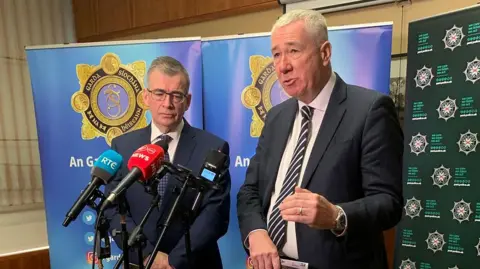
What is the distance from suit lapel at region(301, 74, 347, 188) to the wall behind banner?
881 mm

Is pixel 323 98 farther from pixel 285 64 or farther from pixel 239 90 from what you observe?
pixel 239 90

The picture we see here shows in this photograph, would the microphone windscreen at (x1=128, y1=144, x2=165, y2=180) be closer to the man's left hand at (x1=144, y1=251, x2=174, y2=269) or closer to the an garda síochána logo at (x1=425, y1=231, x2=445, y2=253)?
the man's left hand at (x1=144, y1=251, x2=174, y2=269)

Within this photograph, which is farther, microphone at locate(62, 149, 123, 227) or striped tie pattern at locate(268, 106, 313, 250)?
striped tie pattern at locate(268, 106, 313, 250)

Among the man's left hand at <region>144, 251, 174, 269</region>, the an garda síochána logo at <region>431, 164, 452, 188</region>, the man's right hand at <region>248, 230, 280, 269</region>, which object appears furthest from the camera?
the an garda síochána logo at <region>431, 164, 452, 188</region>

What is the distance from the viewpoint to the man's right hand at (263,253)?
146cm

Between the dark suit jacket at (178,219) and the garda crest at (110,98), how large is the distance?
1.15 ft

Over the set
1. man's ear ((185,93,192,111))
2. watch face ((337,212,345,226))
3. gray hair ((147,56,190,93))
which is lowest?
watch face ((337,212,345,226))

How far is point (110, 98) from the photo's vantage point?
2641 mm

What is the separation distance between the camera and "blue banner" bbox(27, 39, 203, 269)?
2600 mm

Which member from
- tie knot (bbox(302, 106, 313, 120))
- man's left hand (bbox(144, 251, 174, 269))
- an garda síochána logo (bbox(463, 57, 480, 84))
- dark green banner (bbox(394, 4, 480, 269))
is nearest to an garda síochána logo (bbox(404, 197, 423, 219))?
dark green banner (bbox(394, 4, 480, 269))

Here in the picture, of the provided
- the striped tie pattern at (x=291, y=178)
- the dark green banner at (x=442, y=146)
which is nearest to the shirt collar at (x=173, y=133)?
the striped tie pattern at (x=291, y=178)

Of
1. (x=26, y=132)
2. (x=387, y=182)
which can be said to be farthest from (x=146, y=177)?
(x=26, y=132)

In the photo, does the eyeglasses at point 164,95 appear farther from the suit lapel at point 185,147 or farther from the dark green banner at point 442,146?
the dark green banner at point 442,146

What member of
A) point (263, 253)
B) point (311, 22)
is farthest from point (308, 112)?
point (263, 253)
